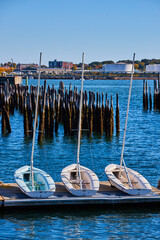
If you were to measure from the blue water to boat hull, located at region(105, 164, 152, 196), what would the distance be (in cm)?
79

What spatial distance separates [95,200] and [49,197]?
69.9 inches

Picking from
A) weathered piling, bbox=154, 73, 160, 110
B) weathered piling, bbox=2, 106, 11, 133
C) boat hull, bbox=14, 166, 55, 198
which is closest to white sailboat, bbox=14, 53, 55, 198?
boat hull, bbox=14, 166, 55, 198

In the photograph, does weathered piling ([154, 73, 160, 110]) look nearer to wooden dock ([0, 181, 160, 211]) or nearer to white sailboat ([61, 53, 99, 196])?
white sailboat ([61, 53, 99, 196])

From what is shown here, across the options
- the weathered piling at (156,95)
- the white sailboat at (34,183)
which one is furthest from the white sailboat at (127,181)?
the weathered piling at (156,95)

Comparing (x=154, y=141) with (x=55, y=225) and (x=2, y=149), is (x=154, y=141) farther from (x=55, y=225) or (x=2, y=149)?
(x=55, y=225)

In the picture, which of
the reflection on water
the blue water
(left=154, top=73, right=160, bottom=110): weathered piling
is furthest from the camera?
(left=154, top=73, right=160, bottom=110): weathered piling

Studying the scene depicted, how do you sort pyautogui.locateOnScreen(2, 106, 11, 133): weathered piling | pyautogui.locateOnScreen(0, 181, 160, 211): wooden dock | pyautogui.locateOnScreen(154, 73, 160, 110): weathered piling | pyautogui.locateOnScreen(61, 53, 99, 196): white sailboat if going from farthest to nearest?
pyautogui.locateOnScreen(154, 73, 160, 110): weathered piling
pyautogui.locateOnScreen(2, 106, 11, 133): weathered piling
pyautogui.locateOnScreen(61, 53, 99, 196): white sailboat
pyautogui.locateOnScreen(0, 181, 160, 211): wooden dock

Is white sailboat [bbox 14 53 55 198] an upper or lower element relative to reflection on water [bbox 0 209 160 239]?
upper

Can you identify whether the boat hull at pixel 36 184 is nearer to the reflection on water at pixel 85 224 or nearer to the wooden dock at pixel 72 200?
the wooden dock at pixel 72 200

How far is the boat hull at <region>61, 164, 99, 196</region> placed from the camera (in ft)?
64.1

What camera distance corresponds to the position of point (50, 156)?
3164 cm

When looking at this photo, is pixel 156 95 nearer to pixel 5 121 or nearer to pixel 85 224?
pixel 5 121

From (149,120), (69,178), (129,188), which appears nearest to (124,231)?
(129,188)

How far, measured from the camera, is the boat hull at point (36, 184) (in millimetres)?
19312
